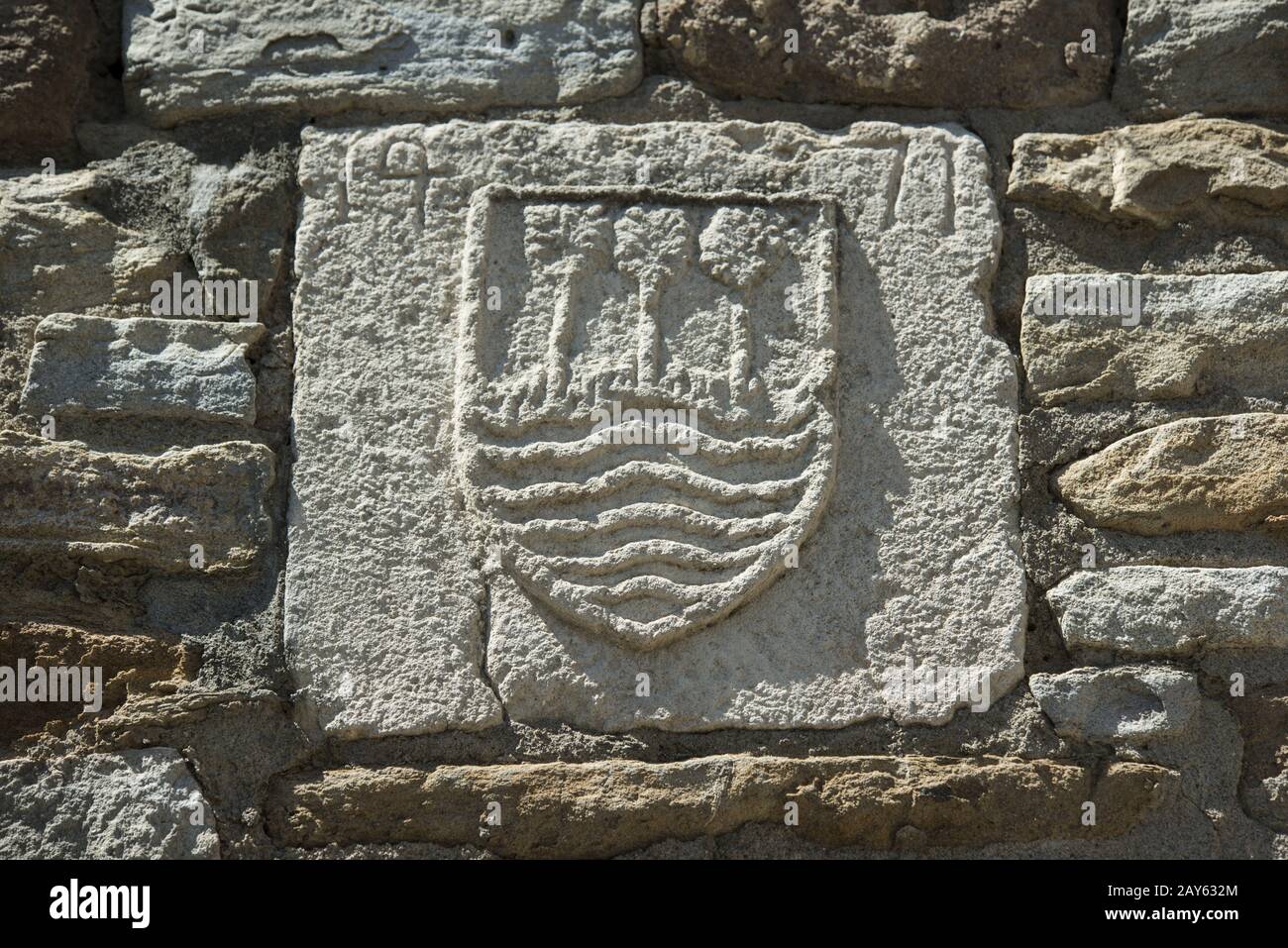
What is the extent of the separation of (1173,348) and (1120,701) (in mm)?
593

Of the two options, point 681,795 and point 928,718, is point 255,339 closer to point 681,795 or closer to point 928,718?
point 681,795

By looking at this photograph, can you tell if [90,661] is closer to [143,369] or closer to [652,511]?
[143,369]

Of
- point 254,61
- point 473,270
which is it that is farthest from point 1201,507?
point 254,61

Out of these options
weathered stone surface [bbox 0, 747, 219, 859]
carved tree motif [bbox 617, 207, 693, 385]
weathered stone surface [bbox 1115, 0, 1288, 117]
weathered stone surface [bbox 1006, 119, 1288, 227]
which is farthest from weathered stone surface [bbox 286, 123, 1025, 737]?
weathered stone surface [bbox 1115, 0, 1288, 117]

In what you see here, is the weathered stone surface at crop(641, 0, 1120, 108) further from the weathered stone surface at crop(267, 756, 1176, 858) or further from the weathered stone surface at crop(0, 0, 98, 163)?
the weathered stone surface at crop(267, 756, 1176, 858)

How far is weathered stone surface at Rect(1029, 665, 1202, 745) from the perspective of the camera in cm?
214

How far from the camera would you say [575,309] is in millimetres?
2256

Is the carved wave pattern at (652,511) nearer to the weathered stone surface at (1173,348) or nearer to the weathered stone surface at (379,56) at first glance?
the weathered stone surface at (1173,348)

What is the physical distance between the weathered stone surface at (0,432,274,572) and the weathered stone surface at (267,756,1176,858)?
41 centimetres

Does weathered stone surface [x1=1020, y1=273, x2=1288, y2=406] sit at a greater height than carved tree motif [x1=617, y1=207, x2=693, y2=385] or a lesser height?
lesser

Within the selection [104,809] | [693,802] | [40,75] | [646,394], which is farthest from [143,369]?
[693,802]

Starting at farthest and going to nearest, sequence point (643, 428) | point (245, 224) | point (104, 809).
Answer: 1. point (245, 224)
2. point (643, 428)
3. point (104, 809)

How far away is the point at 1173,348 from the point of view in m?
2.27
